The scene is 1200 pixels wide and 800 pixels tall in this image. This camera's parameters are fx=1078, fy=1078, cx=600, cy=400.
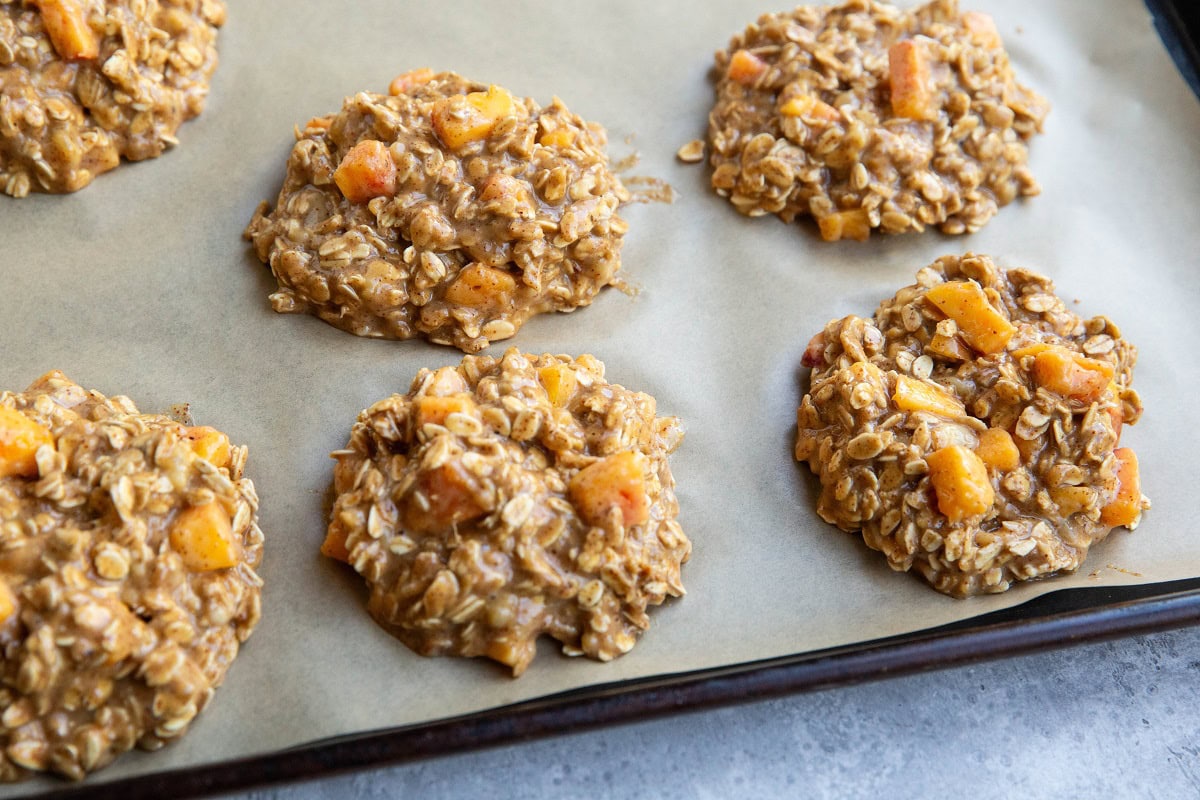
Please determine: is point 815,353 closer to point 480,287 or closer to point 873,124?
point 873,124

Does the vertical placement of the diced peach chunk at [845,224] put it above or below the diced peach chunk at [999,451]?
above

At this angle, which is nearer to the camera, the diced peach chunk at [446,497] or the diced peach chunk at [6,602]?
the diced peach chunk at [6,602]

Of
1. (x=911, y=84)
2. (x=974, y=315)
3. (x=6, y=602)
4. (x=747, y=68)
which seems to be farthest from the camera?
(x=747, y=68)

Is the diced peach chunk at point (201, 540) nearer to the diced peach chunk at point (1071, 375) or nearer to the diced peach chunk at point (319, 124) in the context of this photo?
the diced peach chunk at point (319, 124)

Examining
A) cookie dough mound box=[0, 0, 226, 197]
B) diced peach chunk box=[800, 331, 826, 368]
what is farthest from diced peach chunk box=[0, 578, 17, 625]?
diced peach chunk box=[800, 331, 826, 368]

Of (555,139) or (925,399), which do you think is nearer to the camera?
(925,399)

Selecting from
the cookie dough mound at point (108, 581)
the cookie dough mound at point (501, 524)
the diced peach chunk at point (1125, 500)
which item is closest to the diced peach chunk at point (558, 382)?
the cookie dough mound at point (501, 524)

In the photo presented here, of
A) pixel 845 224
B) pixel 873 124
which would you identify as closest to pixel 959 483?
pixel 845 224
